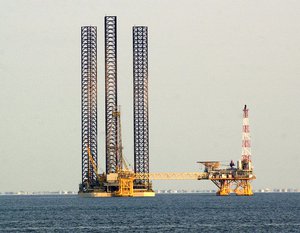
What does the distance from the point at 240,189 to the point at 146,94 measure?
35626mm

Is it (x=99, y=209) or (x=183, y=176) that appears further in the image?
(x=183, y=176)

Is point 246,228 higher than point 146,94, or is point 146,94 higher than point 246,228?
point 146,94

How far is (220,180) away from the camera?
161625 mm

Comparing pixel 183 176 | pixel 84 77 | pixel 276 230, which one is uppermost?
pixel 84 77

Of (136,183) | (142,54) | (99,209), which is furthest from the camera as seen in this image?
(136,183)

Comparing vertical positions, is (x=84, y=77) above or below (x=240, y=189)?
above

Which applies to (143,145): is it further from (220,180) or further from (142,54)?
(220,180)

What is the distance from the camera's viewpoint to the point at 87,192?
6093 inches

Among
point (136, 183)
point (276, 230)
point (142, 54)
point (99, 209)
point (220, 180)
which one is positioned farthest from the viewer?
point (220, 180)

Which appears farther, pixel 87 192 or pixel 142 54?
pixel 87 192

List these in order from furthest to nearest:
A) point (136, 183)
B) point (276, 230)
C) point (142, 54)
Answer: point (136, 183) → point (142, 54) → point (276, 230)

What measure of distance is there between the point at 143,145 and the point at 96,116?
8.19 meters

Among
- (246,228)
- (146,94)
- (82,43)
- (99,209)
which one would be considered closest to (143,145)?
(146,94)

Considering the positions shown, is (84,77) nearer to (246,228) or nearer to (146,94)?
(146,94)
